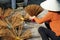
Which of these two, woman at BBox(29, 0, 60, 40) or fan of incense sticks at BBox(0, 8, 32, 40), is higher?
woman at BBox(29, 0, 60, 40)

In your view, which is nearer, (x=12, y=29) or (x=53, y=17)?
(x=53, y=17)

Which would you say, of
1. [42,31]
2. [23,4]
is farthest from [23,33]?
[23,4]

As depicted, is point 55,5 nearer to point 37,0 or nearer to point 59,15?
point 59,15

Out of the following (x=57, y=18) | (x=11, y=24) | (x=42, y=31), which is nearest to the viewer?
(x=57, y=18)

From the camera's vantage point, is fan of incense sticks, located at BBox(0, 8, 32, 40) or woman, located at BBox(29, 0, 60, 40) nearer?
woman, located at BBox(29, 0, 60, 40)

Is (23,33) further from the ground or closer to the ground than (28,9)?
closer to the ground

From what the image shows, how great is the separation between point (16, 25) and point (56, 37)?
414mm

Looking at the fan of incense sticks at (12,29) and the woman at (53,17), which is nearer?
the woman at (53,17)

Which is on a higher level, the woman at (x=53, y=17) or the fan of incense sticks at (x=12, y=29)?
the woman at (x=53, y=17)

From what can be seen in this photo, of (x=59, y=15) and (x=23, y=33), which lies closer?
(x=59, y=15)

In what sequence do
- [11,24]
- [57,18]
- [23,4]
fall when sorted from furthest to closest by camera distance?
[23,4]
[11,24]
[57,18]

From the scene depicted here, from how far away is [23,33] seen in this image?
1.56 metres

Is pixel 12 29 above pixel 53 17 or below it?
below

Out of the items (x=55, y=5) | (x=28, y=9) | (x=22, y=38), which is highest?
(x=55, y=5)
